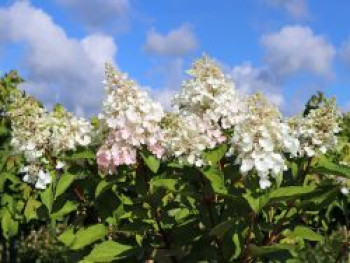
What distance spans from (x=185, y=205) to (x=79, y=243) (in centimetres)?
68

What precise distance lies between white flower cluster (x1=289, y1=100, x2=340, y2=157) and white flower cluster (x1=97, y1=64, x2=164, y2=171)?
2.79ft

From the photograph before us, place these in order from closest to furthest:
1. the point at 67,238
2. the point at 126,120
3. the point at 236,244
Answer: the point at 126,120 → the point at 236,244 → the point at 67,238

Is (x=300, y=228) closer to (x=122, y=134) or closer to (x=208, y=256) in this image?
(x=208, y=256)

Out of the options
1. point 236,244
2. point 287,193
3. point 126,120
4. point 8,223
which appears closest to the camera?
point 287,193

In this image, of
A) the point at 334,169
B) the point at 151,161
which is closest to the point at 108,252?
the point at 151,161

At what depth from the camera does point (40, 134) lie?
397 cm

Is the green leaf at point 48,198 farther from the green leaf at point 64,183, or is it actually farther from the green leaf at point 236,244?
the green leaf at point 236,244

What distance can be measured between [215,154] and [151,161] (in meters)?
0.37

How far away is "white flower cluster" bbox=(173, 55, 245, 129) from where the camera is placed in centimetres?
390

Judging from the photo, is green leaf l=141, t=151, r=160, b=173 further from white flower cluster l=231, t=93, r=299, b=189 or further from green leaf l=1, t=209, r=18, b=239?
green leaf l=1, t=209, r=18, b=239

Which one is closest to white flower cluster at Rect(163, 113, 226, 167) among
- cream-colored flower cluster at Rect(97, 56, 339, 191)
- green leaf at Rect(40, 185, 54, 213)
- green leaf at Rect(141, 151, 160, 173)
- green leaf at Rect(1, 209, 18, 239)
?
cream-colored flower cluster at Rect(97, 56, 339, 191)

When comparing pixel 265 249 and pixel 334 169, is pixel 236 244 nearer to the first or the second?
pixel 265 249

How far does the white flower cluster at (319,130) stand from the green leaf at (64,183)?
1.35 m

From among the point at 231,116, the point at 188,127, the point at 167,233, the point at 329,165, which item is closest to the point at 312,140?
the point at 329,165
